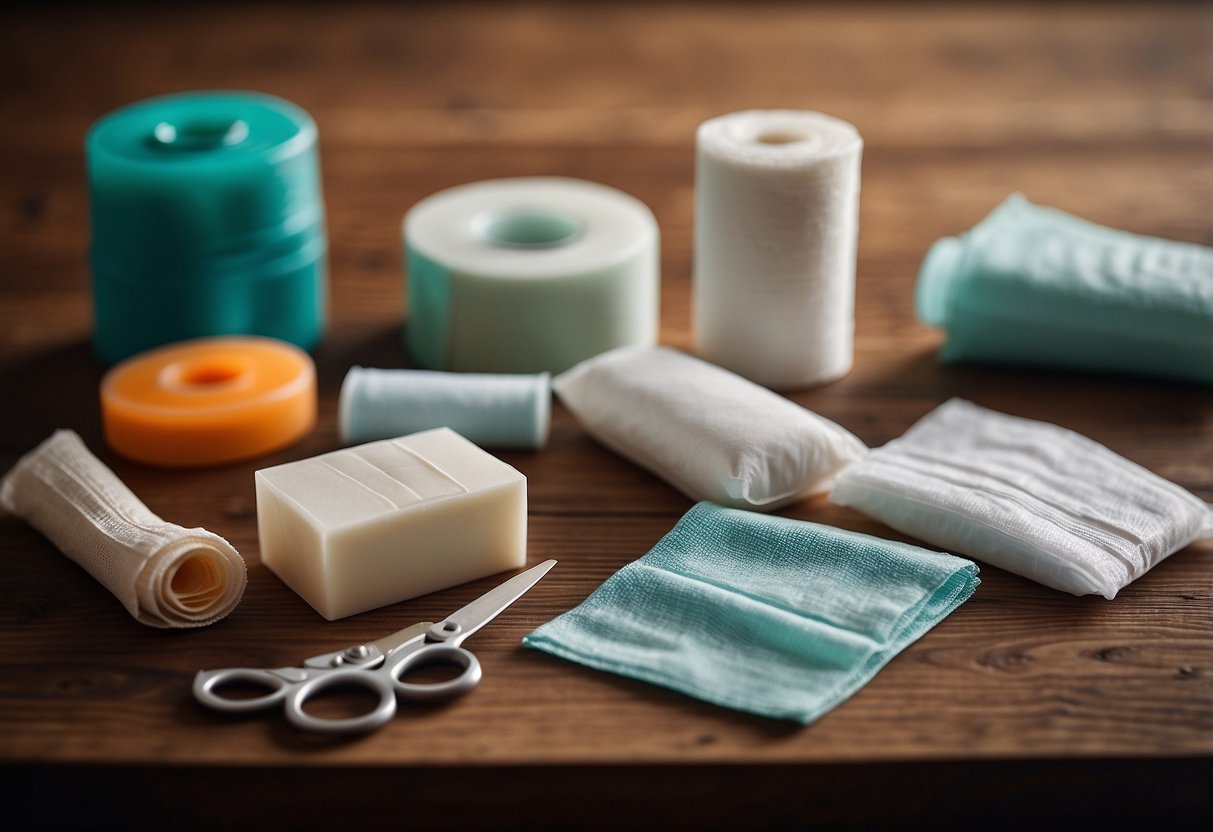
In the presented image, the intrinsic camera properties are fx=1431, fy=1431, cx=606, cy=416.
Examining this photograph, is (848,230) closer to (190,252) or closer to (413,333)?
(413,333)

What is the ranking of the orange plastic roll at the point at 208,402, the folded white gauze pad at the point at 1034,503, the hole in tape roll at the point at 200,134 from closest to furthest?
the folded white gauze pad at the point at 1034,503 → the orange plastic roll at the point at 208,402 → the hole in tape roll at the point at 200,134

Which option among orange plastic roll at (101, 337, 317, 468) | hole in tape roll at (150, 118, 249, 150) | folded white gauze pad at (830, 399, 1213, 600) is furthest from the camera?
hole in tape roll at (150, 118, 249, 150)

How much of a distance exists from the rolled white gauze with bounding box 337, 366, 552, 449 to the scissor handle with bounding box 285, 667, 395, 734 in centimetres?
26

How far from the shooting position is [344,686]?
69 centimetres

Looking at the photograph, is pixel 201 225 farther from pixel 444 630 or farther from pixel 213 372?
pixel 444 630

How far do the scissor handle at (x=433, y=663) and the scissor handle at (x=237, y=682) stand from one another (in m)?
0.05

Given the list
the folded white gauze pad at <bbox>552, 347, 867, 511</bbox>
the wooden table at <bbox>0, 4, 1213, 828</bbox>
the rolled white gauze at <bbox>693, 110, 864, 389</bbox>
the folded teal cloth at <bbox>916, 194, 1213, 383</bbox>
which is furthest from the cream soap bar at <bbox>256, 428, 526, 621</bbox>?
the folded teal cloth at <bbox>916, 194, 1213, 383</bbox>

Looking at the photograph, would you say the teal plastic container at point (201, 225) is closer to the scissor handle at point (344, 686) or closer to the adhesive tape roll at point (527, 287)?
the adhesive tape roll at point (527, 287)

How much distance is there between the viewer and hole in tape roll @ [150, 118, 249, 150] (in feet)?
3.31

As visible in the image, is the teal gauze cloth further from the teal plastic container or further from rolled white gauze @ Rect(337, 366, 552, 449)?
the teal plastic container

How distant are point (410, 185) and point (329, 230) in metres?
0.12

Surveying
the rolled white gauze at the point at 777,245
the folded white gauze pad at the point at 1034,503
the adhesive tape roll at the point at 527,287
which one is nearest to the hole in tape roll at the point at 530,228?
the adhesive tape roll at the point at 527,287

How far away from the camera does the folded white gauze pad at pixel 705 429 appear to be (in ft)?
2.77

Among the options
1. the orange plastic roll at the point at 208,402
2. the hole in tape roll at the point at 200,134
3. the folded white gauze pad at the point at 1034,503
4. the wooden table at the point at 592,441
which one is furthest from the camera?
the hole in tape roll at the point at 200,134
